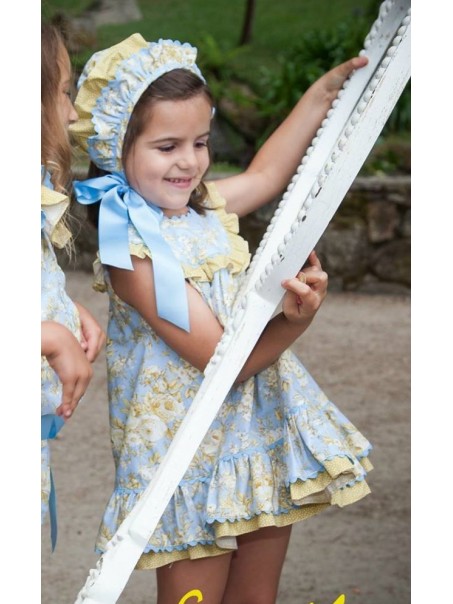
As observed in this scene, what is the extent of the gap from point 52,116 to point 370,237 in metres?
5.36

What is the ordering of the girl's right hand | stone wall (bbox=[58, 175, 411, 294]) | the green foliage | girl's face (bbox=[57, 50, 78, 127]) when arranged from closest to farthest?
the girl's right hand < girl's face (bbox=[57, 50, 78, 127]) < stone wall (bbox=[58, 175, 411, 294]) < the green foliage

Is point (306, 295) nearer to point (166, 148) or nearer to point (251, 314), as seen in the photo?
point (251, 314)

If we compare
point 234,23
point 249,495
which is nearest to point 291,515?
point 249,495

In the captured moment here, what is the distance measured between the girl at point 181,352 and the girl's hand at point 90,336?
158 millimetres

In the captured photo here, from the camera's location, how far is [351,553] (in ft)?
12.6

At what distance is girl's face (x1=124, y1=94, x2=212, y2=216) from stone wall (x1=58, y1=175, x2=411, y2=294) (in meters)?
4.93

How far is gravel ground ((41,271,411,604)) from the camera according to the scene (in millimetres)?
3624

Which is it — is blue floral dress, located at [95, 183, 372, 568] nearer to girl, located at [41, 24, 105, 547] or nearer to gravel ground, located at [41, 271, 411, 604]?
girl, located at [41, 24, 105, 547]

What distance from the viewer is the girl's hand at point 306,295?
6.75 ft

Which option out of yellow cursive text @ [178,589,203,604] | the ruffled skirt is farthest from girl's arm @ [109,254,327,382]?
yellow cursive text @ [178,589,203,604]

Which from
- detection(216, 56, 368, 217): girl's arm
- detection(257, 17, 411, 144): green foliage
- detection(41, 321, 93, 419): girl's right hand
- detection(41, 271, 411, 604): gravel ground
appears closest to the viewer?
detection(41, 321, 93, 419): girl's right hand
